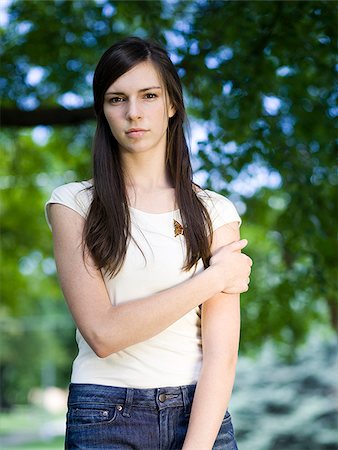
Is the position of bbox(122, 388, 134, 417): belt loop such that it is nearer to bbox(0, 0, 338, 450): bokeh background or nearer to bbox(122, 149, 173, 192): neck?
bbox(122, 149, 173, 192): neck

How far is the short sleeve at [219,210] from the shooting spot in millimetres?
2479

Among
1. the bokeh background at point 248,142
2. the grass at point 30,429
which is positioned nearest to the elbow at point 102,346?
the bokeh background at point 248,142

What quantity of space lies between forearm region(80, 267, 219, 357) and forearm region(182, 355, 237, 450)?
6.8 inches

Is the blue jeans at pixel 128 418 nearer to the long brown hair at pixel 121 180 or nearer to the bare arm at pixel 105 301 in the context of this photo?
the bare arm at pixel 105 301

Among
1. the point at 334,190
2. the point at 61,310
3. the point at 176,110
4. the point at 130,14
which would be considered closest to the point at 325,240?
the point at 334,190

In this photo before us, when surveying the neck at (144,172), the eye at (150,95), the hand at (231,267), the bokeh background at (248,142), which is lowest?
the hand at (231,267)

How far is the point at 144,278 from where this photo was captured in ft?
7.64

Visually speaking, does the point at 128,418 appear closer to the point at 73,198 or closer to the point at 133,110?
the point at 73,198

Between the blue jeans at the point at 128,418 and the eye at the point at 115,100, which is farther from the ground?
the eye at the point at 115,100

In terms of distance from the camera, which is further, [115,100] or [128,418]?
[115,100]

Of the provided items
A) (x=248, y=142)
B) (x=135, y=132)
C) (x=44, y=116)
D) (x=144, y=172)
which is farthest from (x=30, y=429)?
(x=135, y=132)

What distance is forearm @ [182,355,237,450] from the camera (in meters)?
2.23

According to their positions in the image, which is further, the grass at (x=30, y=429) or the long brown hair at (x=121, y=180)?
the grass at (x=30, y=429)

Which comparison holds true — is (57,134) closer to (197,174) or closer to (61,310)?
(197,174)
